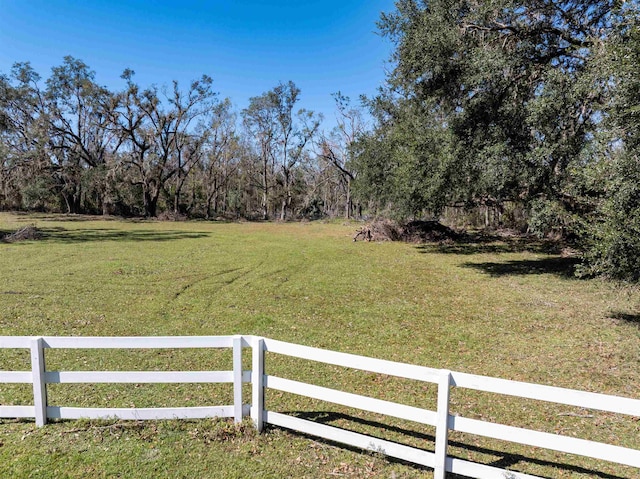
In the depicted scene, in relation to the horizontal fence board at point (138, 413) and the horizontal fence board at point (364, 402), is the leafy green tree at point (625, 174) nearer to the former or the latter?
the horizontal fence board at point (364, 402)

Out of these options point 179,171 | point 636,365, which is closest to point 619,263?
point 636,365

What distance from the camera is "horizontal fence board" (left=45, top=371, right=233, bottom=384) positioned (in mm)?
3867

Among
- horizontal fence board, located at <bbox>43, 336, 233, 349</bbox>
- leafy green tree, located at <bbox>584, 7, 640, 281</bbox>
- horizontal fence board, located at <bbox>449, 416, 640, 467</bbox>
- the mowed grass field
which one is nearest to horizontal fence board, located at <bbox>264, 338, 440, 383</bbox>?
horizontal fence board, located at <bbox>449, 416, 640, 467</bbox>

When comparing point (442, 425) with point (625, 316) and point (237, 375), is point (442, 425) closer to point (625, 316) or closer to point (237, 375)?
point (237, 375)

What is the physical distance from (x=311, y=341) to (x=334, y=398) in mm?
3649

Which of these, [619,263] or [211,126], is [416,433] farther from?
[211,126]

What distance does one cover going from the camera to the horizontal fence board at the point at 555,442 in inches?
113

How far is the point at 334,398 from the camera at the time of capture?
12.0 feet

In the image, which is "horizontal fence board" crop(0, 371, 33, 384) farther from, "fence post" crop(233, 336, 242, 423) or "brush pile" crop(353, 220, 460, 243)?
Answer: "brush pile" crop(353, 220, 460, 243)

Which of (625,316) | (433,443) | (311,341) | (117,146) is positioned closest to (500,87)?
(625,316)

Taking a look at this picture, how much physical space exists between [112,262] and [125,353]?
9.14 meters

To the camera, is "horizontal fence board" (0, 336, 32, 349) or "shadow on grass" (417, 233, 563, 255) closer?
"horizontal fence board" (0, 336, 32, 349)

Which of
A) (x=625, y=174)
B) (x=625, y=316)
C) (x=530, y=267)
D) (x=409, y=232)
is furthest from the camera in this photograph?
(x=409, y=232)

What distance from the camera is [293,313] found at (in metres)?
9.05
